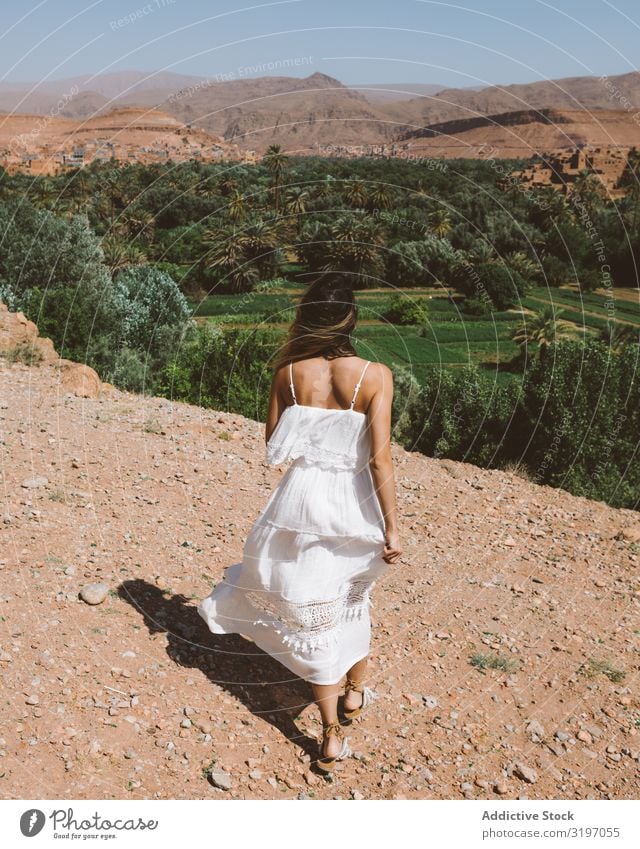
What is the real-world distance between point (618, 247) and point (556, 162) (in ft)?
141

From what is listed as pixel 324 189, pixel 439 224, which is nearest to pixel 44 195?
pixel 324 189

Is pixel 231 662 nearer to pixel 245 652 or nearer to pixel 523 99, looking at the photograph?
pixel 245 652

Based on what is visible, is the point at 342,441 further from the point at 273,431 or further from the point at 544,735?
the point at 544,735

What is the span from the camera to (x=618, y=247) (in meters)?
46.8

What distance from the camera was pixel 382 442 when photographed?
3543mm

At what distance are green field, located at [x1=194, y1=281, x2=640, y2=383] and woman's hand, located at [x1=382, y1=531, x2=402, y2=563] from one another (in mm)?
23023

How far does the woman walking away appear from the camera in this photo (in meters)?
3.53

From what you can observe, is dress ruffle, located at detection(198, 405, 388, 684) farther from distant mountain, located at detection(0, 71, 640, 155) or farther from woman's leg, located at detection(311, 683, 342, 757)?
distant mountain, located at detection(0, 71, 640, 155)

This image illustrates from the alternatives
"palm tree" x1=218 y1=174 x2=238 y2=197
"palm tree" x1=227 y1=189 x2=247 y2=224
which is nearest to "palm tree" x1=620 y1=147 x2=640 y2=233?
"palm tree" x1=227 y1=189 x2=247 y2=224

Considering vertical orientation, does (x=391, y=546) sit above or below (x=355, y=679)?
above

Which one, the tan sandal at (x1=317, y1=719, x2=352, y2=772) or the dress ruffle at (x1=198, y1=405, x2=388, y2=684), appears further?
the tan sandal at (x1=317, y1=719, x2=352, y2=772)

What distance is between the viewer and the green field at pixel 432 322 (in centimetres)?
3131

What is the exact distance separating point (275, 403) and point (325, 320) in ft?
1.73

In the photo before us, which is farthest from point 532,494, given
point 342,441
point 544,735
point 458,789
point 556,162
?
point 556,162
